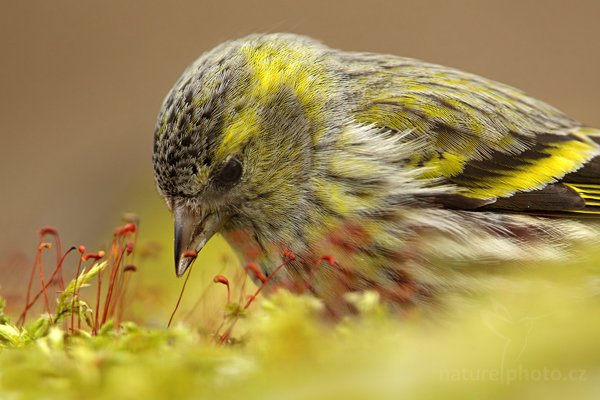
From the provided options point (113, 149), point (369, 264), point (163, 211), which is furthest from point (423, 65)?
point (113, 149)

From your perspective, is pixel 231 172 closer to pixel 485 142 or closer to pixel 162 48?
pixel 485 142

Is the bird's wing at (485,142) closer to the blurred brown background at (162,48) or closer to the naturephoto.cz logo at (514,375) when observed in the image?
the naturephoto.cz logo at (514,375)

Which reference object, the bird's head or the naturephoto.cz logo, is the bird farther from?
the naturephoto.cz logo

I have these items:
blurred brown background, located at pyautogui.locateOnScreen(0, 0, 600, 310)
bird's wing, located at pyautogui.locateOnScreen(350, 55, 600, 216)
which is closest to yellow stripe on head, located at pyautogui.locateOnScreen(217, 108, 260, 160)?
bird's wing, located at pyautogui.locateOnScreen(350, 55, 600, 216)

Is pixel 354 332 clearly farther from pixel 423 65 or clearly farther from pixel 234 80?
pixel 423 65

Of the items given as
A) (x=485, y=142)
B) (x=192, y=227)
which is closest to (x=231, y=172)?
(x=192, y=227)
